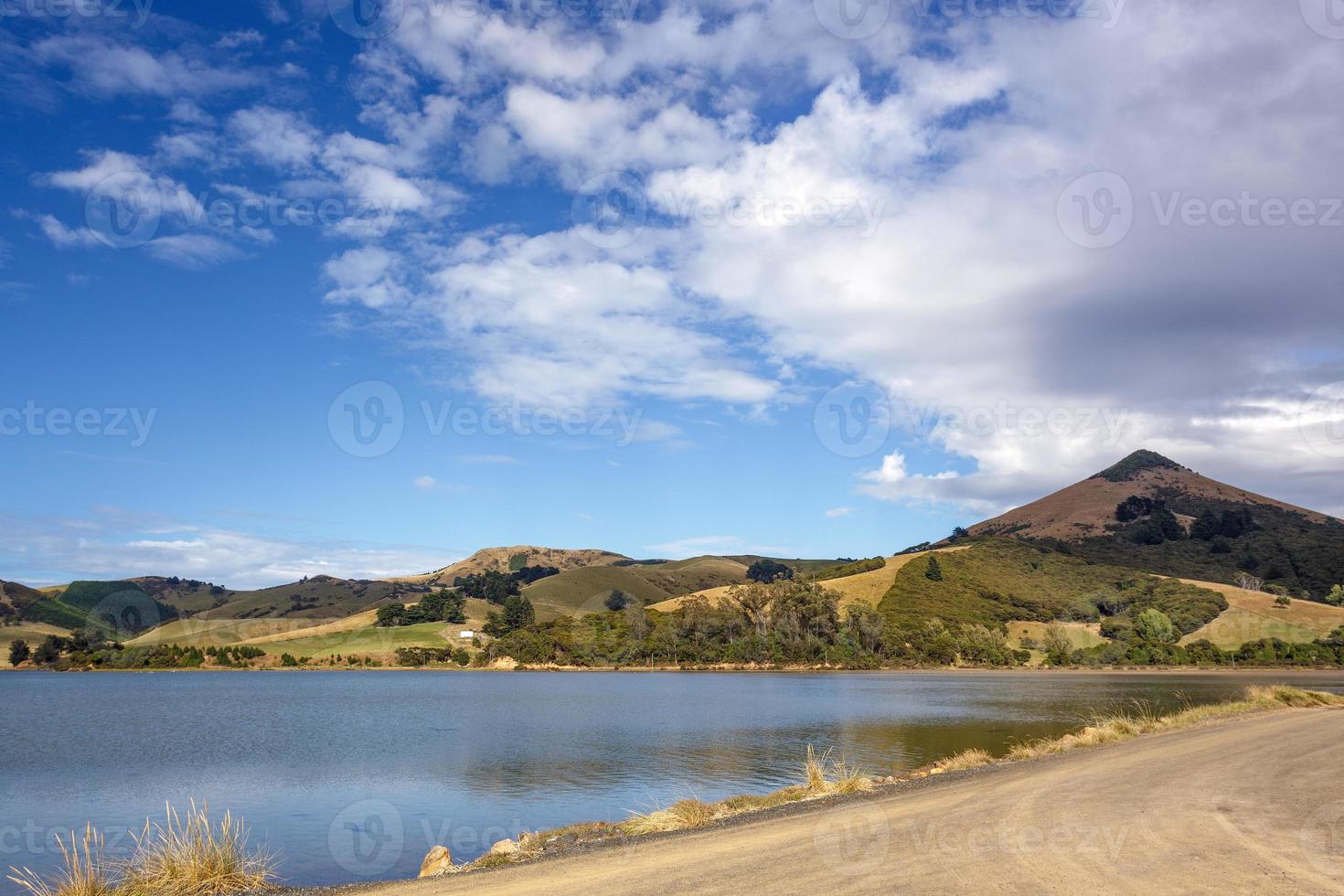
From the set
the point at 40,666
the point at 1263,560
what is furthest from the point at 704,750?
the point at 1263,560

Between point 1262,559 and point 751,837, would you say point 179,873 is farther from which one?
point 1262,559

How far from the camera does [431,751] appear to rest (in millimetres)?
38531

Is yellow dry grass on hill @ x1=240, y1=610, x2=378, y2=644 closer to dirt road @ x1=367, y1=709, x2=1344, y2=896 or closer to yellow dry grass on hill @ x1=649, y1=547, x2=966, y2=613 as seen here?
yellow dry grass on hill @ x1=649, y1=547, x2=966, y2=613

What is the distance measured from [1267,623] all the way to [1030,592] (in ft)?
123

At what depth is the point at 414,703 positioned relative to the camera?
67.1m

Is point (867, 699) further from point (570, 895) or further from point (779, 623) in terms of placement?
point (779, 623)

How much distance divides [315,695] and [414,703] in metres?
15.2

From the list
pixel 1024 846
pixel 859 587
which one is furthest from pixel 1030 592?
pixel 1024 846

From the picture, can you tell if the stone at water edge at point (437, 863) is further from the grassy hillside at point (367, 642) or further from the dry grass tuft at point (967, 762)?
the grassy hillside at point (367, 642)

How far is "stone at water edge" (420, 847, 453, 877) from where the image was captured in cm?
1640

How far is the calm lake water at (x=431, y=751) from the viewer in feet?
77.6

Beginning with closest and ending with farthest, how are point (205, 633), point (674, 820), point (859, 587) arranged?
point (674, 820), point (859, 587), point (205, 633)

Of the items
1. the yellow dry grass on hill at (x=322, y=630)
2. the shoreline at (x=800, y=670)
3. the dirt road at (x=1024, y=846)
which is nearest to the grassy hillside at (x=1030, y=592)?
the shoreline at (x=800, y=670)

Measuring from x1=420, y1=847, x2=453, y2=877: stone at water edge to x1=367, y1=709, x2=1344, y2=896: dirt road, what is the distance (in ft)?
5.68
